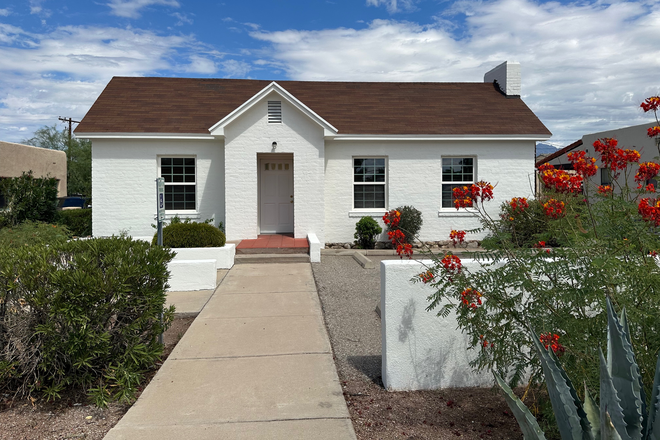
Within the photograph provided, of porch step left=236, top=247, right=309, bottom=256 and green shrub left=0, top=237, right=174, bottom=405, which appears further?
porch step left=236, top=247, right=309, bottom=256

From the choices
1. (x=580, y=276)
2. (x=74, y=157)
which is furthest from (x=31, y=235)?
(x=74, y=157)

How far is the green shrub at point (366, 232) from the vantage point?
14.6 meters

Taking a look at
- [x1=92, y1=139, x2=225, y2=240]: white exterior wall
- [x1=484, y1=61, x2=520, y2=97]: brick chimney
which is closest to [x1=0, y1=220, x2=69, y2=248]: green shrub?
[x1=92, y1=139, x2=225, y2=240]: white exterior wall

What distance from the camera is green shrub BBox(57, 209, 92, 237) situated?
56.1 ft

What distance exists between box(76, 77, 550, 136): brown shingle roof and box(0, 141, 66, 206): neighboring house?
696 cm

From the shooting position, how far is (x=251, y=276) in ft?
33.4

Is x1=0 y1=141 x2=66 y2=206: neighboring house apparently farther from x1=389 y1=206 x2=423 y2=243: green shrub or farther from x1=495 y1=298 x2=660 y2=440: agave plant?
x1=495 y1=298 x2=660 y2=440: agave plant

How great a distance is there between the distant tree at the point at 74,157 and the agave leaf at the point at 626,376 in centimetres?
3748

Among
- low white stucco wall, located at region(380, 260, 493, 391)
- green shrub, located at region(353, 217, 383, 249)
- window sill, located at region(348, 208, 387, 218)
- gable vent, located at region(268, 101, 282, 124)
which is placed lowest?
low white stucco wall, located at region(380, 260, 493, 391)

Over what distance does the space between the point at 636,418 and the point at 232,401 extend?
3140 millimetres

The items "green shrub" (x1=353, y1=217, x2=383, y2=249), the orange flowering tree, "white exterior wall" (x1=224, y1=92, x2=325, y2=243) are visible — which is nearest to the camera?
the orange flowering tree

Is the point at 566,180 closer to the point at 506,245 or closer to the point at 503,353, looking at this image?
the point at 506,245

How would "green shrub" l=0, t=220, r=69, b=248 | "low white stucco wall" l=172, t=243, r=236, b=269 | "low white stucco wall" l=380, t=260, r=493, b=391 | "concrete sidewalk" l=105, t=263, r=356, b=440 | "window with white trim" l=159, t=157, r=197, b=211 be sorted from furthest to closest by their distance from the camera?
"window with white trim" l=159, t=157, r=197, b=211 → "low white stucco wall" l=172, t=243, r=236, b=269 → "green shrub" l=0, t=220, r=69, b=248 → "low white stucco wall" l=380, t=260, r=493, b=391 → "concrete sidewalk" l=105, t=263, r=356, b=440

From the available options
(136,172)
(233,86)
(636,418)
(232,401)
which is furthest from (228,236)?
(636,418)
